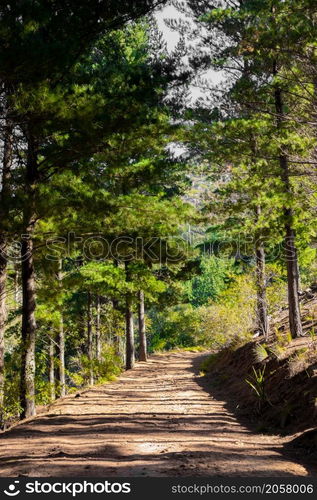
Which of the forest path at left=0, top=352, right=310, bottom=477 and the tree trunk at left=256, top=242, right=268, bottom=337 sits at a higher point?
the tree trunk at left=256, top=242, right=268, bottom=337

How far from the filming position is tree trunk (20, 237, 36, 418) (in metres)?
10.9

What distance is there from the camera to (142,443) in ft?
22.5

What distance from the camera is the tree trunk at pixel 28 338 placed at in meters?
10.9

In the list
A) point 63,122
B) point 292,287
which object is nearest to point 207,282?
point 292,287

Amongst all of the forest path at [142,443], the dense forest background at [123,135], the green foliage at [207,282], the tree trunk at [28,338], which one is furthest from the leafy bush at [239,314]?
the green foliage at [207,282]

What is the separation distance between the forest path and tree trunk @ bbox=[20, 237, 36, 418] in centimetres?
96

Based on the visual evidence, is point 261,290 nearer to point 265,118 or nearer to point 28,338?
point 265,118

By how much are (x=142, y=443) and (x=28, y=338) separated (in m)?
5.01

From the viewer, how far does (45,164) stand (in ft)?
36.3

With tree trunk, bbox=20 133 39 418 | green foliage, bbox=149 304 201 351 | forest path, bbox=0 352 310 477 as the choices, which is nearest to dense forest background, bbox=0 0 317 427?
tree trunk, bbox=20 133 39 418

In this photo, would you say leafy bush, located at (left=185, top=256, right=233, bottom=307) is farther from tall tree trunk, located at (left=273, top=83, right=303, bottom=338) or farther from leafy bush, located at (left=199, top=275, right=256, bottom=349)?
tall tree trunk, located at (left=273, top=83, right=303, bottom=338)

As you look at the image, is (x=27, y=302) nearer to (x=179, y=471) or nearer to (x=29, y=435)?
(x=29, y=435)

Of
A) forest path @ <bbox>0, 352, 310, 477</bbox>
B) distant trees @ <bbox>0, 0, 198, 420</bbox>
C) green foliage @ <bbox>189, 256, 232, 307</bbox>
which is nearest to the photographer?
forest path @ <bbox>0, 352, 310, 477</bbox>

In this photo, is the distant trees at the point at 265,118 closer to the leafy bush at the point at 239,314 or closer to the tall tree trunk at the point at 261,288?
the tall tree trunk at the point at 261,288
